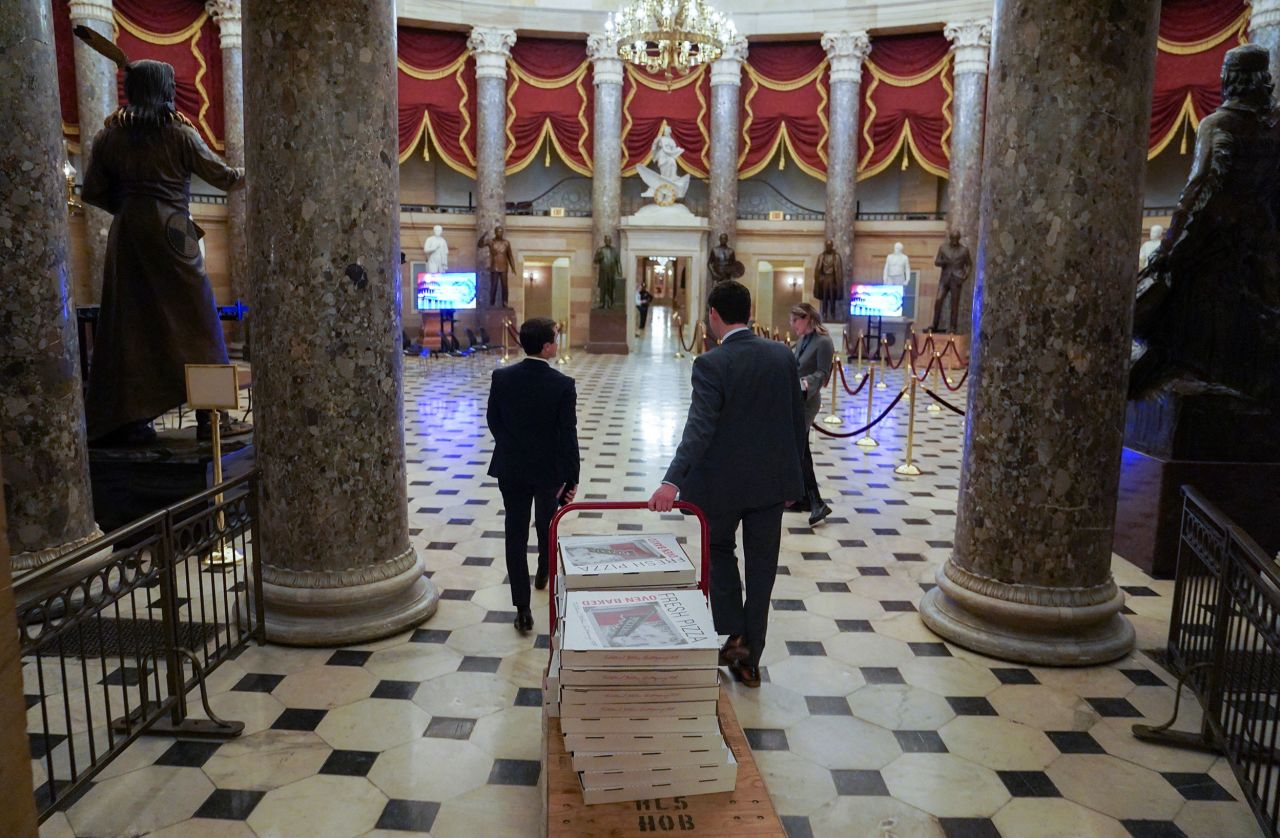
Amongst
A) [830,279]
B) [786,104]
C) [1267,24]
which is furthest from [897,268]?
[1267,24]

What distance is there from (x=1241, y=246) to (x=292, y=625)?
19.1 ft

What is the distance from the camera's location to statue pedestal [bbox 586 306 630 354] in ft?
66.5

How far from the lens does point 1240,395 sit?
18.0 ft

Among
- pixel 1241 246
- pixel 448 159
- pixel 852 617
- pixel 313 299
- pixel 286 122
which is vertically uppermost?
pixel 448 159

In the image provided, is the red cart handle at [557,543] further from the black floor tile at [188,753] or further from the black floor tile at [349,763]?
the black floor tile at [188,753]

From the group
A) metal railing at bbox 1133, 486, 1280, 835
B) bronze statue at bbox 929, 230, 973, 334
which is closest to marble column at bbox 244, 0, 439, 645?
metal railing at bbox 1133, 486, 1280, 835

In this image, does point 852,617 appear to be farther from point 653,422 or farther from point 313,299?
point 653,422

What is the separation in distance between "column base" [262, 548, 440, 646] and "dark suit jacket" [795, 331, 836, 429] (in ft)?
10.4

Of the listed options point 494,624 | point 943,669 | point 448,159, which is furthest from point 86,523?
point 448,159

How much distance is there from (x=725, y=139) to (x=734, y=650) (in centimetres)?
1803

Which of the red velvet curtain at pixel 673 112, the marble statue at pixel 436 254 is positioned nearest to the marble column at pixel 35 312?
the marble statue at pixel 436 254

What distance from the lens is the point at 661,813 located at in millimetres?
2496

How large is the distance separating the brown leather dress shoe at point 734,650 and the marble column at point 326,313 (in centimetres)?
159

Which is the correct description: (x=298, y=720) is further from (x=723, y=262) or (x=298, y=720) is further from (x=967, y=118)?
(x=967, y=118)
